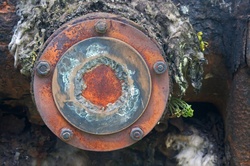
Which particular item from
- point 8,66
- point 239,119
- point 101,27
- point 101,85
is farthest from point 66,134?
point 239,119

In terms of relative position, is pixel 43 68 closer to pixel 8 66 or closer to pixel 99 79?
pixel 99 79


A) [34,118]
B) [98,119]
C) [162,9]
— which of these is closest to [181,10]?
[162,9]

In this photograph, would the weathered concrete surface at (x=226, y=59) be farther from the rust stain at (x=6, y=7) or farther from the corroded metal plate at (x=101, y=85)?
the corroded metal plate at (x=101, y=85)

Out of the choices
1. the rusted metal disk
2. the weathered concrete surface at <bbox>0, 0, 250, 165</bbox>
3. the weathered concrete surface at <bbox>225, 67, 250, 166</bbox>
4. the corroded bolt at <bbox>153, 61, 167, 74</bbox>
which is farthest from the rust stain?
the weathered concrete surface at <bbox>225, 67, 250, 166</bbox>

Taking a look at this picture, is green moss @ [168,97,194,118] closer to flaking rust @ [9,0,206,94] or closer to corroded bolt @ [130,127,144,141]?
flaking rust @ [9,0,206,94]

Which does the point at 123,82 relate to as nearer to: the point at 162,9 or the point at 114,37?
the point at 114,37

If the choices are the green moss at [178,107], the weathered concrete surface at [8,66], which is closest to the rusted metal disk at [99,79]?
the green moss at [178,107]

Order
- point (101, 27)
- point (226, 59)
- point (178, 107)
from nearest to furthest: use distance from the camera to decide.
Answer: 1. point (101, 27)
2. point (178, 107)
3. point (226, 59)
